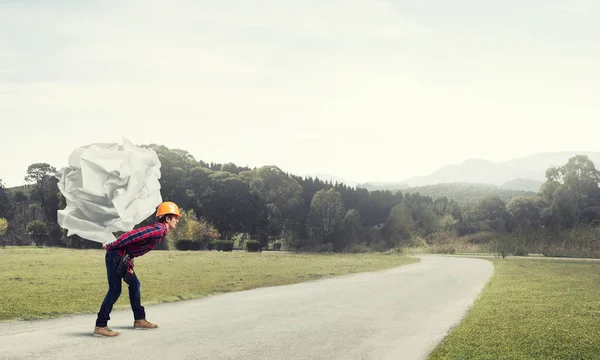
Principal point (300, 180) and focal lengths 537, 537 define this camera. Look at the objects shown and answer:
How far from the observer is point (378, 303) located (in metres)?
14.9

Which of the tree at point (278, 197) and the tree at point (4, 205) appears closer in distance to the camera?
the tree at point (278, 197)

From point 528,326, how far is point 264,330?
561 centimetres

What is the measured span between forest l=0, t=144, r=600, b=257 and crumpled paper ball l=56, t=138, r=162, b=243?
2100 inches

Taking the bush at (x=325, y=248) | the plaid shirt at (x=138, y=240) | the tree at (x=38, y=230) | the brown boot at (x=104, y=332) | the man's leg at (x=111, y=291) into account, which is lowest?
the bush at (x=325, y=248)

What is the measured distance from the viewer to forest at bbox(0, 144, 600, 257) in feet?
221

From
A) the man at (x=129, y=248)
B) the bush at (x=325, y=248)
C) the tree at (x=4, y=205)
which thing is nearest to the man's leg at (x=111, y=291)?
the man at (x=129, y=248)

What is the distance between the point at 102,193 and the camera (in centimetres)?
713

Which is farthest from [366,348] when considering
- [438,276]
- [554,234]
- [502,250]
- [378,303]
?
[554,234]

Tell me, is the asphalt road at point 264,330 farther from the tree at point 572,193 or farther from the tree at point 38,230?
the tree at point 572,193

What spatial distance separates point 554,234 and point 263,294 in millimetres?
39631

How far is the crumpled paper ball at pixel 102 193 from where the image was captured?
281 inches

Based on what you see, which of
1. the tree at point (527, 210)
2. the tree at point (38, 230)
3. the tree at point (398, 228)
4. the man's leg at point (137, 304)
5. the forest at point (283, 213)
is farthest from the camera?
the tree at point (527, 210)

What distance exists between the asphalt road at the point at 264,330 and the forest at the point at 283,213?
44.8m

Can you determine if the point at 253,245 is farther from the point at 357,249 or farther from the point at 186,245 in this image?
the point at 357,249
